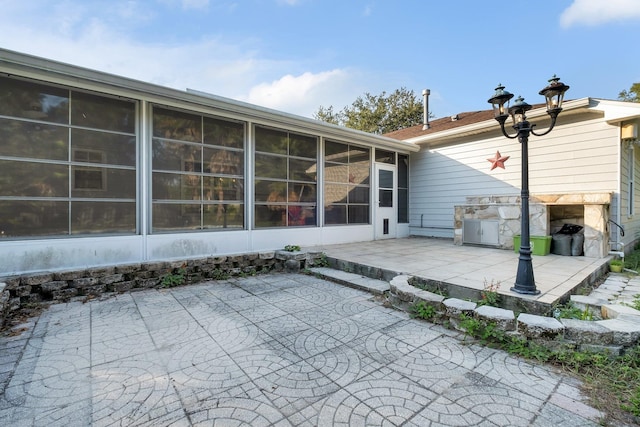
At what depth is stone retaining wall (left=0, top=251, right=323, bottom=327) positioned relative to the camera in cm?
353

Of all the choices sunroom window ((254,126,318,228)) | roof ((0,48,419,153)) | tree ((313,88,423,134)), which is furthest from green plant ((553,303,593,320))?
tree ((313,88,423,134))

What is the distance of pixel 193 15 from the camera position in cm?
684

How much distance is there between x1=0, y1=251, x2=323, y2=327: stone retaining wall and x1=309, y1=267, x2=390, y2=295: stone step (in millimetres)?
464

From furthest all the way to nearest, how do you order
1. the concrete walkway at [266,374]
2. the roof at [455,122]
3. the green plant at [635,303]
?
1. the roof at [455,122]
2. the green plant at [635,303]
3. the concrete walkway at [266,374]

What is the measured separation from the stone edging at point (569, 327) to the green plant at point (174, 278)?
3.84 metres

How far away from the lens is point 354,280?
4.41 meters

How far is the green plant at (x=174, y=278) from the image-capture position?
4.45 metres

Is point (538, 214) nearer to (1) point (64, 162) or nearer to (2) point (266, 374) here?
(2) point (266, 374)

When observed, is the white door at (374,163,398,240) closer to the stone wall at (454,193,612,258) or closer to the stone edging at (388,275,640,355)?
the stone wall at (454,193,612,258)

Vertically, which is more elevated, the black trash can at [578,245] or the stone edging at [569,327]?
the black trash can at [578,245]

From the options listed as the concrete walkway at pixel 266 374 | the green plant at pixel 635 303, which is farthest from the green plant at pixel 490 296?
the green plant at pixel 635 303

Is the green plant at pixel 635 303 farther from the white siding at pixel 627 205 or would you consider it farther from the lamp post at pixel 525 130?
the white siding at pixel 627 205

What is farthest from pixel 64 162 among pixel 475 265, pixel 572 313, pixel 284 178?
pixel 572 313

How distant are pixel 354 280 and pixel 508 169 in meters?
5.20
